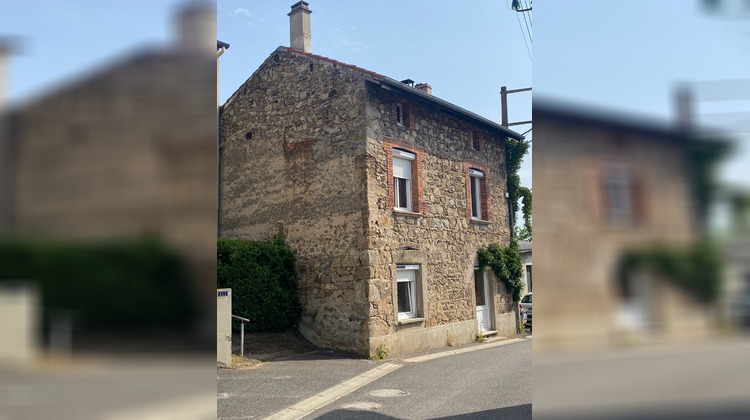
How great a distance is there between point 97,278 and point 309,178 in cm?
1047

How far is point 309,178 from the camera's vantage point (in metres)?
11.3

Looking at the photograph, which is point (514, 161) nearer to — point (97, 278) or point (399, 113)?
point (399, 113)

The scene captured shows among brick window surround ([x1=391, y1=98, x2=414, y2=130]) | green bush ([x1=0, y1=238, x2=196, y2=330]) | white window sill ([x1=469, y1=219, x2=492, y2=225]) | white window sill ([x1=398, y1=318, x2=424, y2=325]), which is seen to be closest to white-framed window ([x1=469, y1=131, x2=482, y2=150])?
white window sill ([x1=469, y1=219, x2=492, y2=225])

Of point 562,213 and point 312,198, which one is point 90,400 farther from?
point 312,198

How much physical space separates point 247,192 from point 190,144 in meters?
11.7

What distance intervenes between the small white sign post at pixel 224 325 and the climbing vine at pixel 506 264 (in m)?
7.33

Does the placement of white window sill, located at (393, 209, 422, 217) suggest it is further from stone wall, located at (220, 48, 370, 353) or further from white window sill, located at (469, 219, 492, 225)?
white window sill, located at (469, 219, 492, 225)

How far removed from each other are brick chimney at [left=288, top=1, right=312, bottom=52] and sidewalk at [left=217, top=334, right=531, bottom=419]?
262 inches

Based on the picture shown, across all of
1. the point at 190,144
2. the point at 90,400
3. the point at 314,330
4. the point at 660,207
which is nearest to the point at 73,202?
the point at 190,144

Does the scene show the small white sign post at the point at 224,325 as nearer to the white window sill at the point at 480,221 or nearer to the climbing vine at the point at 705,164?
the climbing vine at the point at 705,164

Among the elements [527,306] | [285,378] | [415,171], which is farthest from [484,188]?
[285,378]

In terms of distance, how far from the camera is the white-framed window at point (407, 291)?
11289 millimetres

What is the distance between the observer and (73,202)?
1.03 meters

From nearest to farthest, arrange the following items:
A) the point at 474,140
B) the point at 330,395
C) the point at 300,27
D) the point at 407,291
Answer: the point at 330,395 → the point at 407,291 → the point at 300,27 → the point at 474,140
